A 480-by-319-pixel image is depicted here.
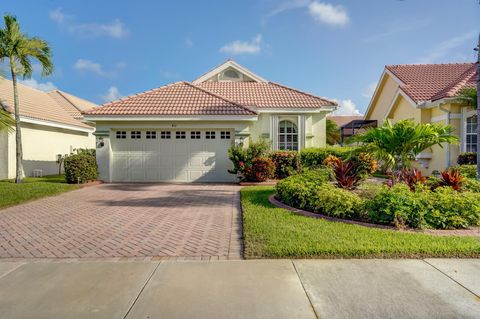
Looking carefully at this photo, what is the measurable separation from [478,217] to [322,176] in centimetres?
385

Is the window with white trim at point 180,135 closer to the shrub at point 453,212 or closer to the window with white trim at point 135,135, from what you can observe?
the window with white trim at point 135,135

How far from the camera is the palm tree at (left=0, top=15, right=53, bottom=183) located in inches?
506

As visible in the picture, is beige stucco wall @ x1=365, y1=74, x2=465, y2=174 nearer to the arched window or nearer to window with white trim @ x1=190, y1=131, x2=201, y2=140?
the arched window

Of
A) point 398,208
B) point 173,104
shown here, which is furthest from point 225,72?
point 398,208

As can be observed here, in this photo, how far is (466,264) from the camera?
14.3 ft

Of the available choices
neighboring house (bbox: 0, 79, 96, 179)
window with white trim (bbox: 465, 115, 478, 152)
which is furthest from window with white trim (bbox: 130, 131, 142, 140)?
window with white trim (bbox: 465, 115, 478, 152)

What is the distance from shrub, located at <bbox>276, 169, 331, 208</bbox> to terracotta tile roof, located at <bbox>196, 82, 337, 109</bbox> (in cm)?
761

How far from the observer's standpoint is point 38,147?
17094 millimetres

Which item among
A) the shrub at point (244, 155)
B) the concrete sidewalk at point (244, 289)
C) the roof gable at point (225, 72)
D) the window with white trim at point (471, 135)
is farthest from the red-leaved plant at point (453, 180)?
the roof gable at point (225, 72)

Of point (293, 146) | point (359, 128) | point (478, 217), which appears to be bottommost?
point (478, 217)

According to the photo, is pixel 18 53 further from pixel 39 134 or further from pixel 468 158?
pixel 468 158

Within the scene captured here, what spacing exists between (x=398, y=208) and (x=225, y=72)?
16101 mm

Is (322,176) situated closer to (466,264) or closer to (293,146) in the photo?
(466,264)

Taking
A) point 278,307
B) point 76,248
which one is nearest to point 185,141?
point 76,248
